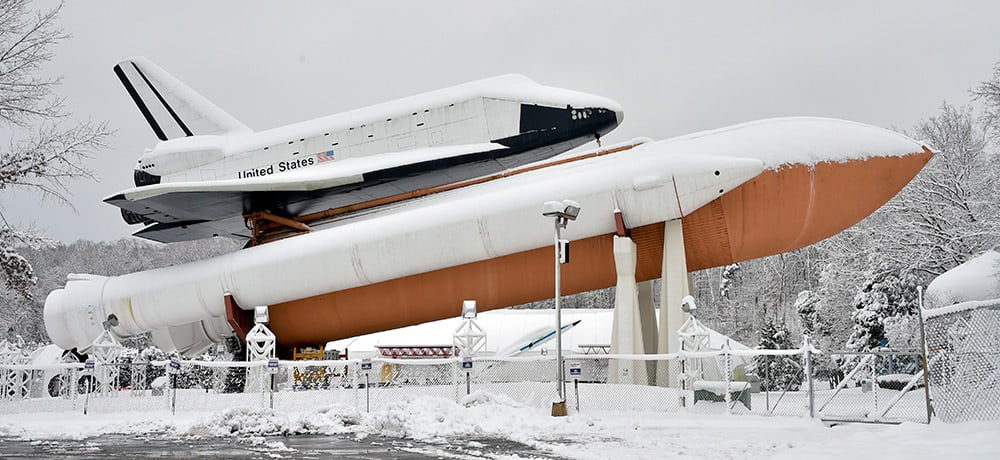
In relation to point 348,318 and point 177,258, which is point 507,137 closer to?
point 348,318

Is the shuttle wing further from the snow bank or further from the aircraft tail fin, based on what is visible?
the snow bank

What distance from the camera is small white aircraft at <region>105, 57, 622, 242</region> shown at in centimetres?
1948

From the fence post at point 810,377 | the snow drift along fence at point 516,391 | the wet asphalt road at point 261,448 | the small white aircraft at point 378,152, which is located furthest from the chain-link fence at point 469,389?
the small white aircraft at point 378,152

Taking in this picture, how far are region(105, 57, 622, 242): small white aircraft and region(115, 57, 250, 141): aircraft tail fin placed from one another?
1430 millimetres

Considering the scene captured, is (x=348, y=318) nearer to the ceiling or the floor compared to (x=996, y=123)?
nearer to the floor

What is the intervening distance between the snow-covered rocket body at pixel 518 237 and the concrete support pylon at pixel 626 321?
26.4 inches

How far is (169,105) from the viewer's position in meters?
23.5

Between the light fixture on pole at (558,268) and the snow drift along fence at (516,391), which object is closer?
the light fixture on pole at (558,268)

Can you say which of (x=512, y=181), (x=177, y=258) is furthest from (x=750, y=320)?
(x=177, y=258)

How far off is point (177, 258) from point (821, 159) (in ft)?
230

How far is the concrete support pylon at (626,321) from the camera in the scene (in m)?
16.7

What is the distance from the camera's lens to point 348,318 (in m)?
19.8

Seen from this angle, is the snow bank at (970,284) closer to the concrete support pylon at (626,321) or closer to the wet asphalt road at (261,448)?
the concrete support pylon at (626,321)

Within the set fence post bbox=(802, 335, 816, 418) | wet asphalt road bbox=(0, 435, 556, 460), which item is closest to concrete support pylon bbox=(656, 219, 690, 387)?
fence post bbox=(802, 335, 816, 418)
